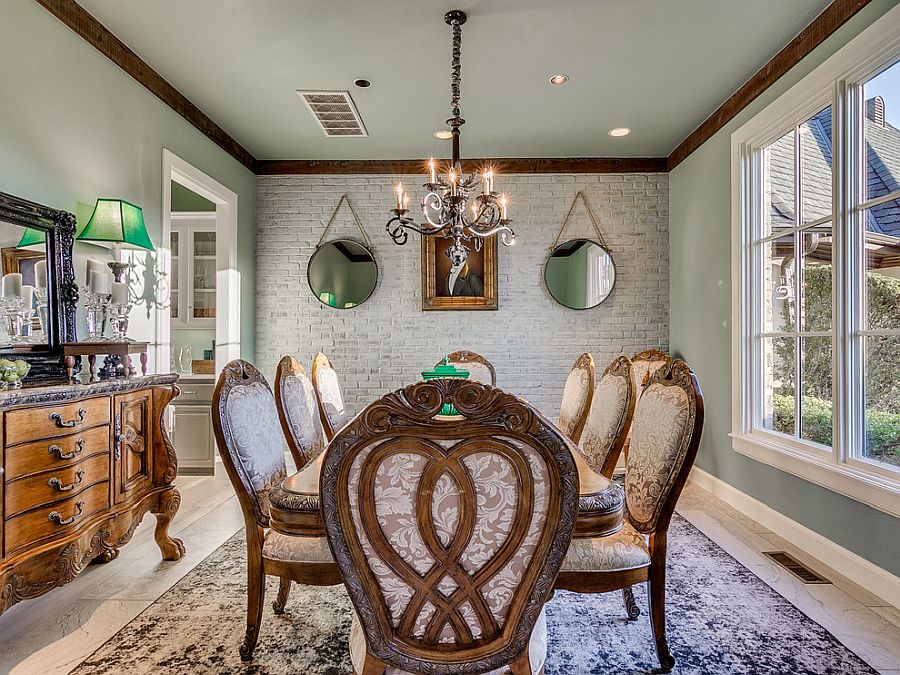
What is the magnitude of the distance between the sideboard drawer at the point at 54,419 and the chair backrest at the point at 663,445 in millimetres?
2099

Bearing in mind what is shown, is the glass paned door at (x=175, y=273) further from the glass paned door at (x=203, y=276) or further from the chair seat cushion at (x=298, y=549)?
the chair seat cushion at (x=298, y=549)

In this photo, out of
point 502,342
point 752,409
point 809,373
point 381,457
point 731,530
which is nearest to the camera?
point 381,457

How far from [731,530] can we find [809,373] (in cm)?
101

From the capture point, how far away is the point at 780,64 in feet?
10.2

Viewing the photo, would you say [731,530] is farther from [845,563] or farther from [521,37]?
[521,37]

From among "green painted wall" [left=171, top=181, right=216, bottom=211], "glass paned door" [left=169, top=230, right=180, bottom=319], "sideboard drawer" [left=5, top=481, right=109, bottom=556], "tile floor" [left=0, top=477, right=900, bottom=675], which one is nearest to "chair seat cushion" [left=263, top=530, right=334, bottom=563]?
"tile floor" [left=0, top=477, right=900, bottom=675]

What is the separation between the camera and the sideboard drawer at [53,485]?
187cm

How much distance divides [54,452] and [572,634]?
205 cm

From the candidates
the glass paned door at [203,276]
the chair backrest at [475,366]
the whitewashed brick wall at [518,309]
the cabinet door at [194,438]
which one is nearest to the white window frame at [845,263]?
the whitewashed brick wall at [518,309]

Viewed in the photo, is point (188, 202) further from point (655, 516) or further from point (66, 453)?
point (655, 516)

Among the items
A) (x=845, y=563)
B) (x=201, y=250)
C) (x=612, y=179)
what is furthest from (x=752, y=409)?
(x=201, y=250)

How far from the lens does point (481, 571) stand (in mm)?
1112

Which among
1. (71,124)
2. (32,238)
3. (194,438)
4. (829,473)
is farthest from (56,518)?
(829,473)

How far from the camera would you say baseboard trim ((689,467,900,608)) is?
2.35m
